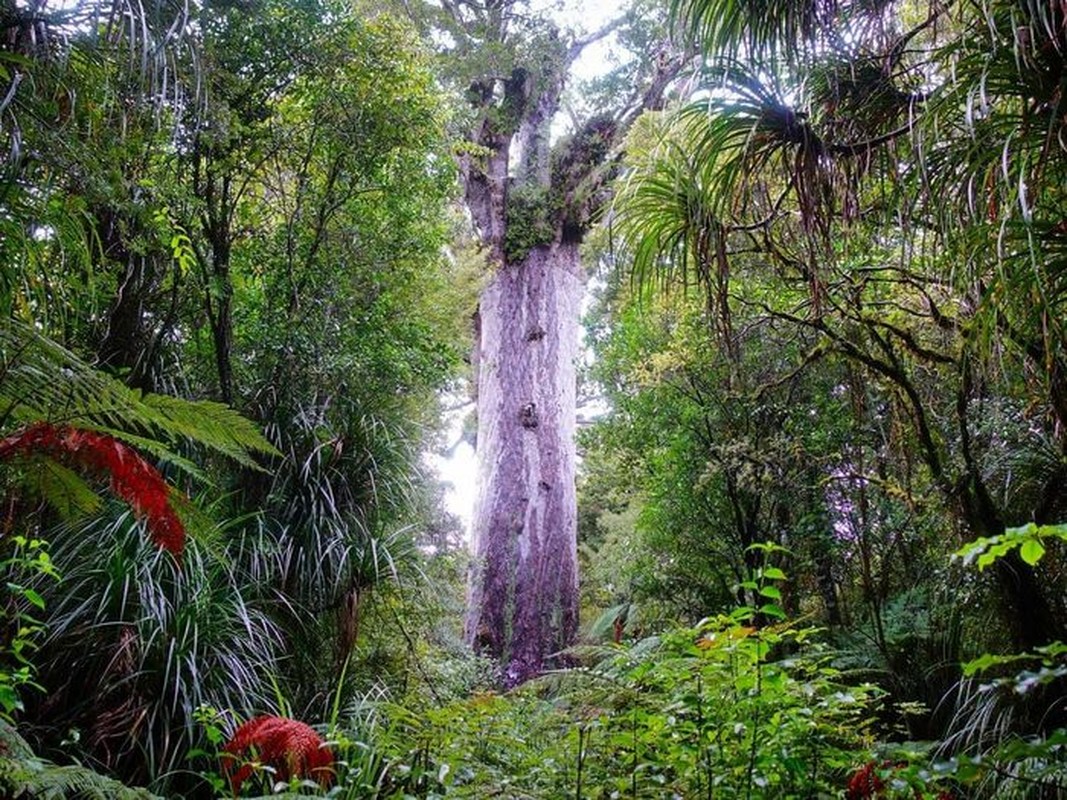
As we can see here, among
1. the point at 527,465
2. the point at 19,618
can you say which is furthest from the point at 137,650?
the point at 527,465

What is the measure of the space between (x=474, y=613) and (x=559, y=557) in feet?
3.22

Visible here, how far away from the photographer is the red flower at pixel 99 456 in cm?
209

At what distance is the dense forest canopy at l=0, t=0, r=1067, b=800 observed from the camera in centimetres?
223

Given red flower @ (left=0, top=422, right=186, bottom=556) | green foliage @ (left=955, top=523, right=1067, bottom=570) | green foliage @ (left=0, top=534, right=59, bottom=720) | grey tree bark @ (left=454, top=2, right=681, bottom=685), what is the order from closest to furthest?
green foliage @ (left=955, top=523, right=1067, bottom=570) → red flower @ (left=0, top=422, right=186, bottom=556) → green foliage @ (left=0, top=534, right=59, bottom=720) → grey tree bark @ (left=454, top=2, right=681, bottom=685)

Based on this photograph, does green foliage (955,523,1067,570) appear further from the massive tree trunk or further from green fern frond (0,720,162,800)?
the massive tree trunk

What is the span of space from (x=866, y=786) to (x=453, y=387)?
13.8ft

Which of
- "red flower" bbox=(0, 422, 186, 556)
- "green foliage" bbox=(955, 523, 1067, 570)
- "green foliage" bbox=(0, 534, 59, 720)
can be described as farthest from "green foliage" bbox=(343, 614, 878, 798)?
"green foliage" bbox=(0, 534, 59, 720)

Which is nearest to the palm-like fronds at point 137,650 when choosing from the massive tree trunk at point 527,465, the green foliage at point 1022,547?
the green foliage at point 1022,547

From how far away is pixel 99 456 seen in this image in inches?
84.7

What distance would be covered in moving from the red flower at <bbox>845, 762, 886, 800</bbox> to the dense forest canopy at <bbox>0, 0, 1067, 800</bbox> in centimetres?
2

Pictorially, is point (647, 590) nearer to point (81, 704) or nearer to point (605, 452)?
point (605, 452)

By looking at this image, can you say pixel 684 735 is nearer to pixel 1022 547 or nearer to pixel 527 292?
pixel 1022 547

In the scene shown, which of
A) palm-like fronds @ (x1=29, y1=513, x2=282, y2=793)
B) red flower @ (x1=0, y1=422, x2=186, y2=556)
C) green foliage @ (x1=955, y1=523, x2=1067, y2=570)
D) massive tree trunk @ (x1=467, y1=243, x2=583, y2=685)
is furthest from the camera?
massive tree trunk @ (x1=467, y1=243, x2=583, y2=685)

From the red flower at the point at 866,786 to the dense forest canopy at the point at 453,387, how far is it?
2 cm
